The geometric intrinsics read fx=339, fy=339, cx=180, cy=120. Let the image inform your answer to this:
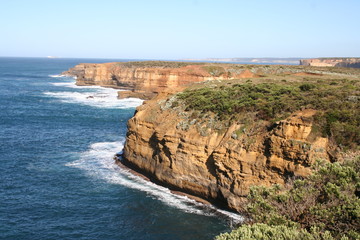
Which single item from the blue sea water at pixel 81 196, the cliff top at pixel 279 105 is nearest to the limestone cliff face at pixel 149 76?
the blue sea water at pixel 81 196

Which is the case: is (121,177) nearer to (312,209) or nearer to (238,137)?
(238,137)

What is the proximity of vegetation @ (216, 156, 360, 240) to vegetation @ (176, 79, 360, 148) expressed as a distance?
7766 millimetres

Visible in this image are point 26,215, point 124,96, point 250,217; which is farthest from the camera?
point 124,96

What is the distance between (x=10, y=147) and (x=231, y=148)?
95.6 ft

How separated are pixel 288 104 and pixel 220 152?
709 centimetres

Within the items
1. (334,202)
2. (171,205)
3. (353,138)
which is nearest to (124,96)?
(171,205)

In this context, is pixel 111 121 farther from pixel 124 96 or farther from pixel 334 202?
pixel 334 202

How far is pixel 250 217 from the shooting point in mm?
17047

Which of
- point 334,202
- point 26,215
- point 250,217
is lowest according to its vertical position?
point 26,215

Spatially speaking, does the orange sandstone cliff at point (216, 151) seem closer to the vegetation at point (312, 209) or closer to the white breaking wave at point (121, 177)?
the white breaking wave at point (121, 177)

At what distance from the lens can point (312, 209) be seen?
14.7m

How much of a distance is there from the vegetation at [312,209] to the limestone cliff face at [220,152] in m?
6.64

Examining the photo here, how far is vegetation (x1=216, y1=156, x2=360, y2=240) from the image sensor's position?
13258 mm

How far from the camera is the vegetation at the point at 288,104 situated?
959 inches
